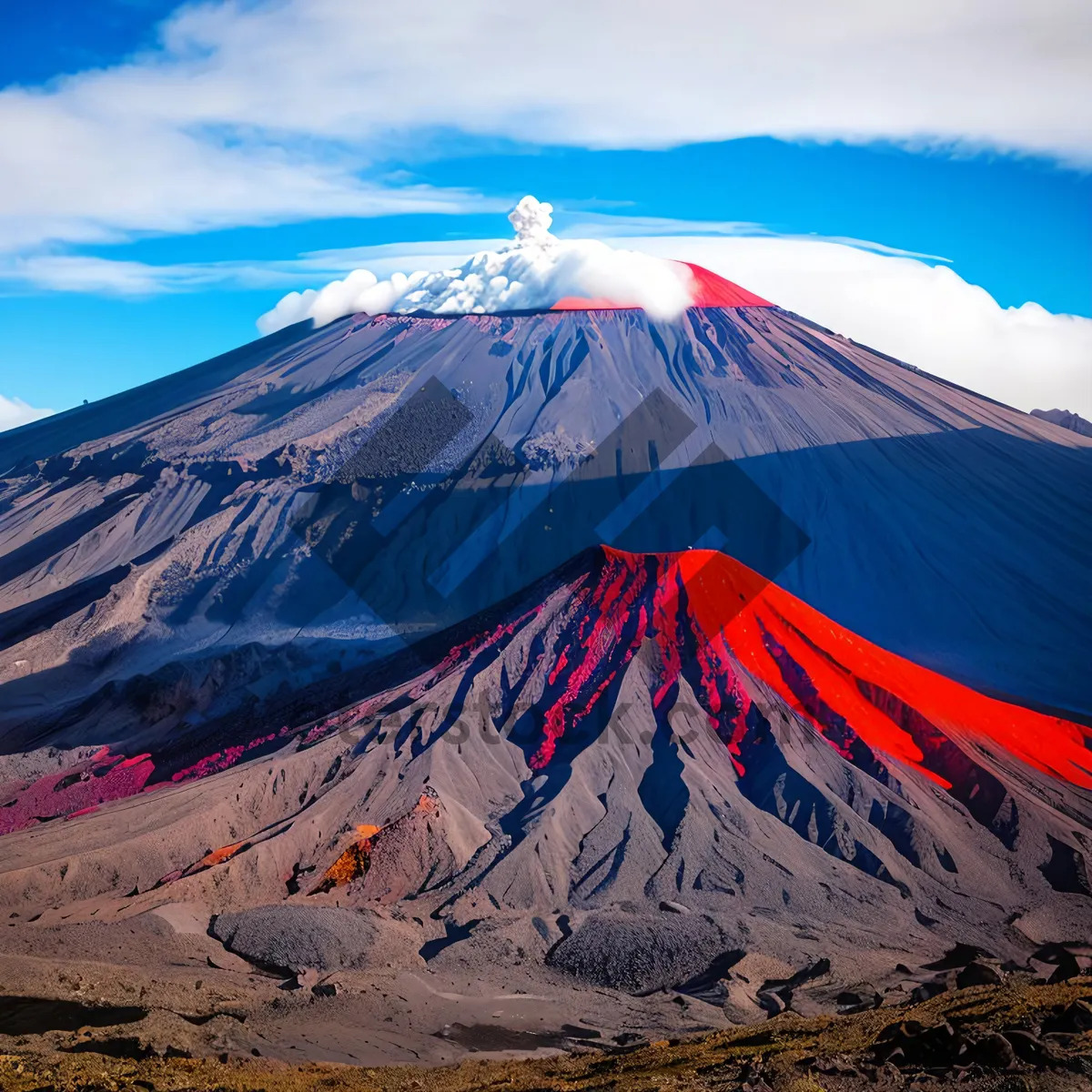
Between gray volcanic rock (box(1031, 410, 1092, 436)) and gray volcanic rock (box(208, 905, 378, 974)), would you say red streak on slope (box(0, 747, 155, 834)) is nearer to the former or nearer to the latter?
gray volcanic rock (box(208, 905, 378, 974))

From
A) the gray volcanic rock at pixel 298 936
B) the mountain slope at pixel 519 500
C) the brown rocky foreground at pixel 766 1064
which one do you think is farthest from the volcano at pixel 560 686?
the brown rocky foreground at pixel 766 1064

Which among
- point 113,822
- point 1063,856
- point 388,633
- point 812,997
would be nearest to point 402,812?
point 113,822

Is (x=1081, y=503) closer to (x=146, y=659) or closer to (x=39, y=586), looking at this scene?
(x=146, y=659)

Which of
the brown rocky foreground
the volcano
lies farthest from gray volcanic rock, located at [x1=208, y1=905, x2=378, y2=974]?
the brown rocky foreground

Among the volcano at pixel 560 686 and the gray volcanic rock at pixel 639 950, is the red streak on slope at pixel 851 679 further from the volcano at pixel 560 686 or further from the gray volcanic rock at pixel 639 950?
the gray volcanic rock at pixel 639 950

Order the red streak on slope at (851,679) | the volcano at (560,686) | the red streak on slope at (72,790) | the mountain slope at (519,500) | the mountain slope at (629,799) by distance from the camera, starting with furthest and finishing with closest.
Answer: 1. the mountain slope at (519,500)
2. the red streak on slope at (72,790)
3. the red streak on slope at (851,679)
4. the mountain slope at (629,799)
5. the volcano at (560,686)
